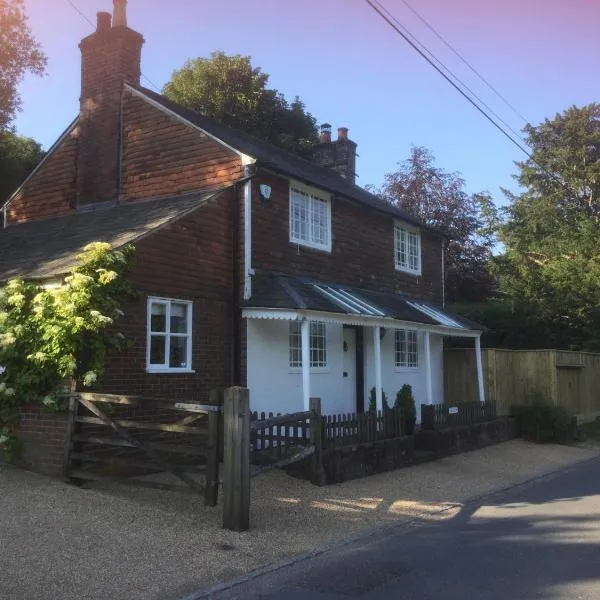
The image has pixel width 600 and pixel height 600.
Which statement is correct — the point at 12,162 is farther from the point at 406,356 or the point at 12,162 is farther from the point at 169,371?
the point at 169,371

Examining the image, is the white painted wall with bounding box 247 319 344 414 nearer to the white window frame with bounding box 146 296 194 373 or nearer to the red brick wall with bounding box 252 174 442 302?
the red brick wall with bounding box 252 174 442 302

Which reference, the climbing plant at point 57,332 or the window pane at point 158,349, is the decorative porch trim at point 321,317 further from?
the climbing plant at point 57,332

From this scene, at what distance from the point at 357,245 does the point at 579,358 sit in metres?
8.06

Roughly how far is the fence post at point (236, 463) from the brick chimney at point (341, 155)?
53.5 ft

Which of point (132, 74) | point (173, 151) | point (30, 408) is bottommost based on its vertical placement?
point (30, 408)

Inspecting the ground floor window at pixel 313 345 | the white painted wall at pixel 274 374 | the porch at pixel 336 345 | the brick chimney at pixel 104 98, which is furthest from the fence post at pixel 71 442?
the brick chimney at pixel 104 98

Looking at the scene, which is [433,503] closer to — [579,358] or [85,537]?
[85,537]

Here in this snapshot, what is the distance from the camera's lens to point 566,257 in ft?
89.6

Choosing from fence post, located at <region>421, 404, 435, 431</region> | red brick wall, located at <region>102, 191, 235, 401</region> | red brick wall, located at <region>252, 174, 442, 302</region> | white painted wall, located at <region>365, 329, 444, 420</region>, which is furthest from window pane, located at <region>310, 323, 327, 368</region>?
red brick wall, located at <region>102, 191, 235, 401</region>

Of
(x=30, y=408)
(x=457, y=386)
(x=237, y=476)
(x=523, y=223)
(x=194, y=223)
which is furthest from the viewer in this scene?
(x=523, y=223)

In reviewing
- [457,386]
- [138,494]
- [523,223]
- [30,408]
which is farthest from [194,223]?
[523,223]

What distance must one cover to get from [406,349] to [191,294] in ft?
25.8

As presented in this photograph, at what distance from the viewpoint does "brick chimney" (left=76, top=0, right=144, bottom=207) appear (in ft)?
47.4

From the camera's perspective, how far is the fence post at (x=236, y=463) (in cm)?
704
